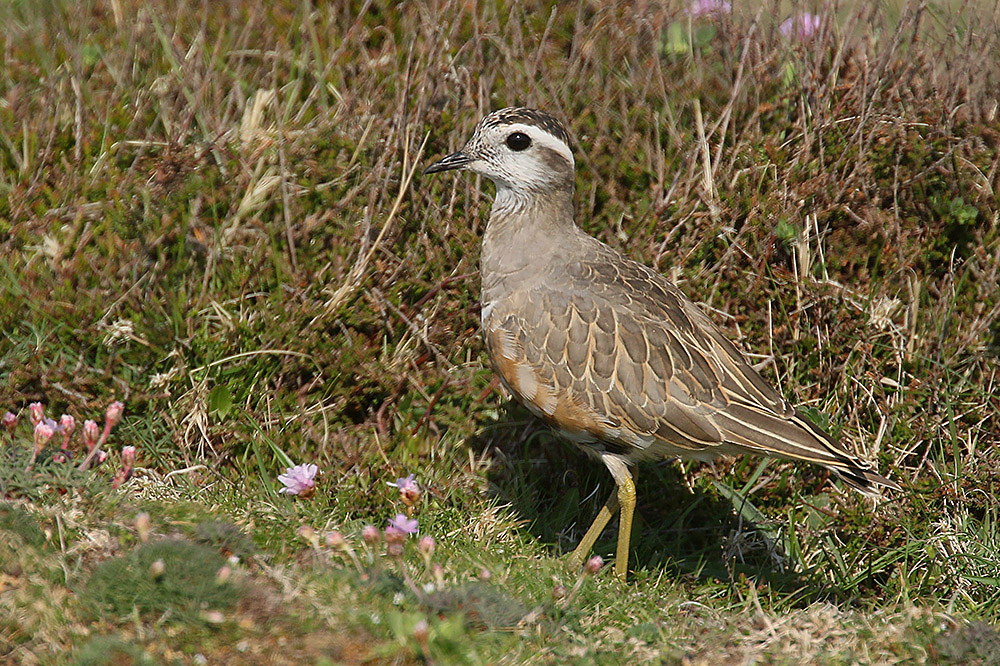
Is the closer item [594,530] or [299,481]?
[299,481]

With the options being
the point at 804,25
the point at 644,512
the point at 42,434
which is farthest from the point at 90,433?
the point at 804,25

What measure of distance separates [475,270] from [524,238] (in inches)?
25.1

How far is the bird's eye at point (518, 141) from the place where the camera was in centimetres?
510

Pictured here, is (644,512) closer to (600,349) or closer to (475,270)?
(600,349)

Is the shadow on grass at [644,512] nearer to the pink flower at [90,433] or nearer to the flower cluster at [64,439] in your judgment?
the flower cluster at [64,439]

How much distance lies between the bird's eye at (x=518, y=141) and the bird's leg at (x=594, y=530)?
1773mm

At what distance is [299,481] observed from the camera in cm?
472

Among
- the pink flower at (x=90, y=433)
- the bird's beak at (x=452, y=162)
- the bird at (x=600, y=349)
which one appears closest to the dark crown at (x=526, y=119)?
the bird at (x=600, y=349)

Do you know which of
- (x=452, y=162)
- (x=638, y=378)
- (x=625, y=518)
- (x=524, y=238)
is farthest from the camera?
(x=452, y=162)

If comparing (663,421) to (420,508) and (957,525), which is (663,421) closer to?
(420,508)

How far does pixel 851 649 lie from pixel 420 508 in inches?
82.2

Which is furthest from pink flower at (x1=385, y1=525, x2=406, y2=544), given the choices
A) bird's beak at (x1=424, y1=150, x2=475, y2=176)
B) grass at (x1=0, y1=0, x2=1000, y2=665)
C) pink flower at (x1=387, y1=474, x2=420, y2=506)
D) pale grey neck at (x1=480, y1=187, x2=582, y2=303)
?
bird's beak at (x1=424, y1=150, x2=475, y2=176)

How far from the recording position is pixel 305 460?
17.0 ft

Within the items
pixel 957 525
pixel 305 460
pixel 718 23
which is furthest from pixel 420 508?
pixel 718 23
